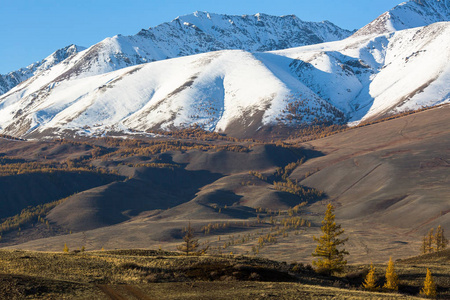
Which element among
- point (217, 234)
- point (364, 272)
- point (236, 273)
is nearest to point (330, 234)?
point (364, 272)

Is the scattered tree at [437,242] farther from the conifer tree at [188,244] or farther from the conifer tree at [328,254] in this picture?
the conifer tree at [188,244]

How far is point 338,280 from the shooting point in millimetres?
43156

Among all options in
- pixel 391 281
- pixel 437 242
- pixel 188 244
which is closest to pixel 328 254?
pixel 391 281

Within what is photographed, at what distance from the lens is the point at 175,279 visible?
36688 millimetres

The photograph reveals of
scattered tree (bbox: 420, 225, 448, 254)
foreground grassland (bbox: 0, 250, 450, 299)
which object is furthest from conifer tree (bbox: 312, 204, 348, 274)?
scattered tree (bbox: 420, 225, 448, 254)

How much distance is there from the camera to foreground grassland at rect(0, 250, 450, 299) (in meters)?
31.2

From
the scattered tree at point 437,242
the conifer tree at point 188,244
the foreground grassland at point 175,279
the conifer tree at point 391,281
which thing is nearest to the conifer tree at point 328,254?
the foreground grassland at point 175,279

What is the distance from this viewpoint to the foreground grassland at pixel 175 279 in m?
Answer: 31.2

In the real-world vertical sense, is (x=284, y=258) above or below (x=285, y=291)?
below

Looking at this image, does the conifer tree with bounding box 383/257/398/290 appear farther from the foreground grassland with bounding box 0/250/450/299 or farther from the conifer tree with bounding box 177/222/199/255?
the conifer tree with bounding box 177/222/199/255

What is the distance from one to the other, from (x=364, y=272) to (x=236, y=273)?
1431 cm

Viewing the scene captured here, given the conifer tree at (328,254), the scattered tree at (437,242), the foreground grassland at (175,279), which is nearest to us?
the foreground grassland at (175,279)

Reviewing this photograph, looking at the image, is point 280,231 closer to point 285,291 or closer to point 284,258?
point 284,258

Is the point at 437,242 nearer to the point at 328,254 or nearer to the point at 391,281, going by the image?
the point at 328,254
